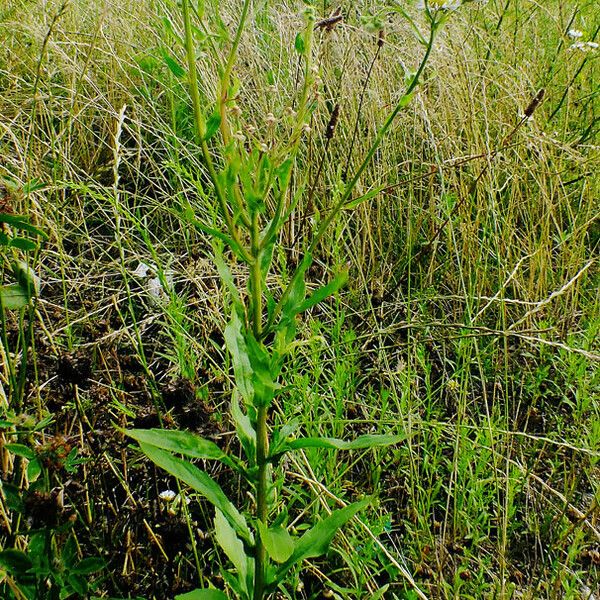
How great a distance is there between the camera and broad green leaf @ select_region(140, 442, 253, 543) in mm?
1091

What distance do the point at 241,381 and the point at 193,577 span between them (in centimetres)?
61

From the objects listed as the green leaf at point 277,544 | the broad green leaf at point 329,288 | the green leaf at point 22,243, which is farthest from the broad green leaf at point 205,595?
the green leaf at point 22,243

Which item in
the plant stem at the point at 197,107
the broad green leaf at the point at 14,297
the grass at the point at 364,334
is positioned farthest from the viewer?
the grass at the point at 364,334

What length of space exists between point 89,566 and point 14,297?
0.50 meters

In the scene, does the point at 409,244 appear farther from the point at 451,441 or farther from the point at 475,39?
the point at 475,39

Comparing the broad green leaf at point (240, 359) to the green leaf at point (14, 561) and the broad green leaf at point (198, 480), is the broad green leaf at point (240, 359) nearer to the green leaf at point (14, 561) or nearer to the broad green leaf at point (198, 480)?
the broad green leaf at point (198, 480)

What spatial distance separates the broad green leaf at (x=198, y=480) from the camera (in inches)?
42.9

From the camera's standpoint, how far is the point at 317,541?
3.80 ft

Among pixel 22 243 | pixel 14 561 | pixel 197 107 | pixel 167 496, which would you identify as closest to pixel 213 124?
pixel 197 107

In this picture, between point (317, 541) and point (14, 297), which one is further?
point (14, 297)

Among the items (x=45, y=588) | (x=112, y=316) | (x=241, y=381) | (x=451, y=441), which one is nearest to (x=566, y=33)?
(x=451, y=441)

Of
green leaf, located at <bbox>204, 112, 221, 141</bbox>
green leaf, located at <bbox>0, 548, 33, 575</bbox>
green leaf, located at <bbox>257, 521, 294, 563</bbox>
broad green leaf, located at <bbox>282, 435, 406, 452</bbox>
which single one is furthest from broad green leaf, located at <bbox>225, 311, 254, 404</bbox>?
green leaf, located at <bbox>0, 548, 33, 575</bbox>

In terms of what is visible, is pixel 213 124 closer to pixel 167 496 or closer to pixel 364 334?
pixel 167 496

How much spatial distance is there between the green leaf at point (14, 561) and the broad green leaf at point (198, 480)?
24 centimetres
